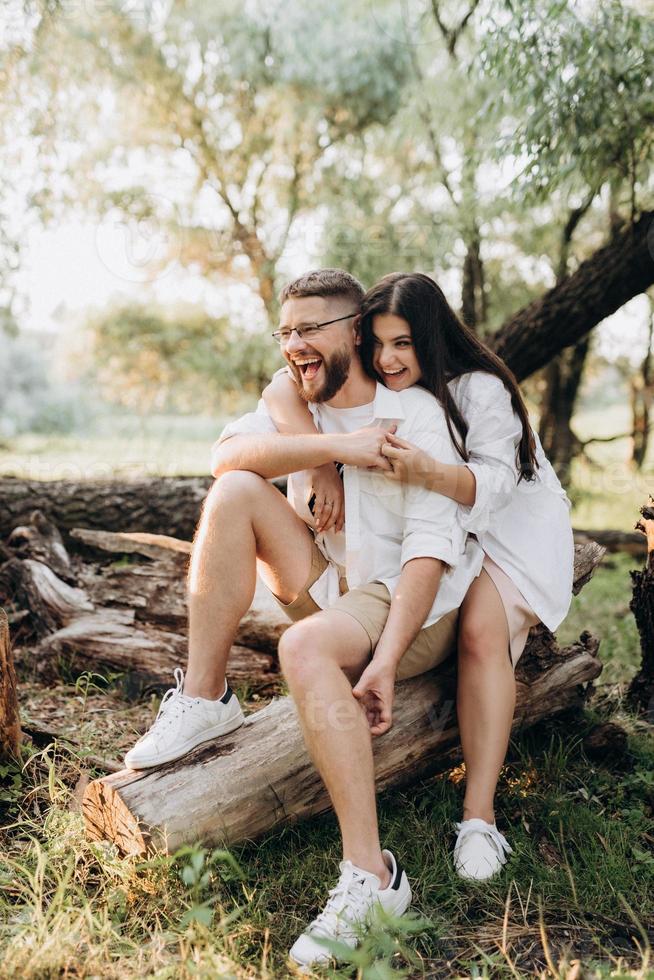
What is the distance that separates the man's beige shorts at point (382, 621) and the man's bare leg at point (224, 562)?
0.62 ft

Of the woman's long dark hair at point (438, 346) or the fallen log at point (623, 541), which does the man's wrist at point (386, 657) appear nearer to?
the woman's long dark hair at point (438, 346)

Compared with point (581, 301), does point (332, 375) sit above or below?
below

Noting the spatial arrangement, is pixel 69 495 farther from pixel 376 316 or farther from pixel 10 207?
pixel 10 207

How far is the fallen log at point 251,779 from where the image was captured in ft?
7.18

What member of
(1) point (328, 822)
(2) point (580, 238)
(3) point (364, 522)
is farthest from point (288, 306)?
(2) point (580, 238)

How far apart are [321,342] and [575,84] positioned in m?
2.92

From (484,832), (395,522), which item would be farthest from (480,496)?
(484,832)

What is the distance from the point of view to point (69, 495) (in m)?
5.36

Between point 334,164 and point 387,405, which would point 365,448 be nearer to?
point 387,405

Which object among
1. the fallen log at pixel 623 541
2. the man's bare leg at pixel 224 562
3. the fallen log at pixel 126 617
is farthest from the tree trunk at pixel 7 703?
the fallen log at pixel 623 541

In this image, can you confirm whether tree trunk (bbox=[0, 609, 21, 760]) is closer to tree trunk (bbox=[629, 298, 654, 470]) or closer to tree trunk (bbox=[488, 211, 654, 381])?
tree trunk (bbox=[488, 211, 654, 381])

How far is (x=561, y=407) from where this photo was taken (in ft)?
32.6

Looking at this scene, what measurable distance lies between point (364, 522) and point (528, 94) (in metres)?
3.24

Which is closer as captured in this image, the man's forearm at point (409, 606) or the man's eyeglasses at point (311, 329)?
the man's forearm at point (409, 606)
